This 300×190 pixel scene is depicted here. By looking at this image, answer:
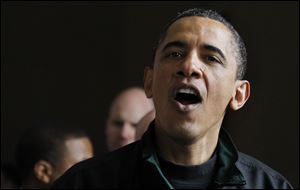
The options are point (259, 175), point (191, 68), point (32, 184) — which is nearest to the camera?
point (191, 68)

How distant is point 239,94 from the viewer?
2.28 metres

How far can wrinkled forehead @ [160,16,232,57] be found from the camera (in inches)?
83.0

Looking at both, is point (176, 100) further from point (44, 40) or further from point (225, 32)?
point (44, 40)

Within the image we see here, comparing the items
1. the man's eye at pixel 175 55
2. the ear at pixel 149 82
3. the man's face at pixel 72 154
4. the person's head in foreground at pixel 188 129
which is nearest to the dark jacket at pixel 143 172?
the person's head in foreground at pixel 188 129

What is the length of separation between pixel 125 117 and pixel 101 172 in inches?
77.5

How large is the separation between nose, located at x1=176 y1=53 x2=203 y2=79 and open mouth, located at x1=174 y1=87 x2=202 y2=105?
4 centimetres

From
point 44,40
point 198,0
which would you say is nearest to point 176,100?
point 198,0

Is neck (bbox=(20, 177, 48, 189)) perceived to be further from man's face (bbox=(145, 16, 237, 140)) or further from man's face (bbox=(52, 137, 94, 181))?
man's face (bbox=(145, 16, 237, 140))

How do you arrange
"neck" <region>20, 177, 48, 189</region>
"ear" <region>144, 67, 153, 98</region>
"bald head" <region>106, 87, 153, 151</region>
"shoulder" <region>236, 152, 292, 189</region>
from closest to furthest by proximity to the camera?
"shoulder" <region>236, 152, 292, 189</region>
"ear" <region>144, 67, 153, 98</region>
"neck" <region>20, 177, 48, 189</region>
"bald head" <region>106, 87, 153, 151</region>

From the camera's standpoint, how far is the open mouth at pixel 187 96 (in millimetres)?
2068

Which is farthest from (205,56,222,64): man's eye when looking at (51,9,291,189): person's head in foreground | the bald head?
the bald head

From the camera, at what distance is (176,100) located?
2078 mm

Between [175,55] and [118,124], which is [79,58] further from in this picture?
[175,55]

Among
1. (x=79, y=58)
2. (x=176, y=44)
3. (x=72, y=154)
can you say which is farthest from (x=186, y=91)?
(x=79, y=58)
